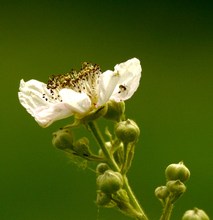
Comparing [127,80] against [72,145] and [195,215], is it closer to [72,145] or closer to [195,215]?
[72,145]

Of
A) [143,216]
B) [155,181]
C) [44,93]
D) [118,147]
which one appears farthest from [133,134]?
[155,181]

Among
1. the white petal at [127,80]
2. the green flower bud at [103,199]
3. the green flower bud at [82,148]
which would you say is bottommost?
the green flower bud at [103,199]

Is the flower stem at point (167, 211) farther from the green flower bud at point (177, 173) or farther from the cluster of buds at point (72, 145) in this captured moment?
the cluster of buds at point (72, 145)

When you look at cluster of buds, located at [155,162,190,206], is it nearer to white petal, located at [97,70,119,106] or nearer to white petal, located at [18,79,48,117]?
white petal, located at [97,70,119,106]

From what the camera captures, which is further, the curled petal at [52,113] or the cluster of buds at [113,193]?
the curled petal at [52,113]

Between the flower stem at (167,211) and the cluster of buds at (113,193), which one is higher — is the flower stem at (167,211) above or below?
below

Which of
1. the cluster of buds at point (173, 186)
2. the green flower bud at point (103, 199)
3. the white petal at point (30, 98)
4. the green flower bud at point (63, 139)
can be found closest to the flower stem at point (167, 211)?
the cluster of buds at point (173, 186)

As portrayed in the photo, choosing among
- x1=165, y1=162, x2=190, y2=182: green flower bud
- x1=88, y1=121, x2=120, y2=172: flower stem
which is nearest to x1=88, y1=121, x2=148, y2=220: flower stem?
x1=88, y1=121, x2=120, y2=172: flower stem
